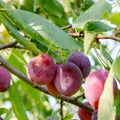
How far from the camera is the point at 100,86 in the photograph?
4.46ft

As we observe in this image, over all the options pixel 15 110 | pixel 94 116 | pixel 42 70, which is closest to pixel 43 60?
pixel 42 70

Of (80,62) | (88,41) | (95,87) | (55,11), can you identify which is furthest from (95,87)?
(55,11)

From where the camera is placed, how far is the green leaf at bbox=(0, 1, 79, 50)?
1.40 m

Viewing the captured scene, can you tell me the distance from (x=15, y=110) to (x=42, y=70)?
1.83 ft

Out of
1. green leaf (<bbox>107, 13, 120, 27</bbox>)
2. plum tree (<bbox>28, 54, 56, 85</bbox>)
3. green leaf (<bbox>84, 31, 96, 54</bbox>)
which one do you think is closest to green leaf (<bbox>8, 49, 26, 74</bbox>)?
plum tree (<bbox>28, 54, 56, 85</bbox>)

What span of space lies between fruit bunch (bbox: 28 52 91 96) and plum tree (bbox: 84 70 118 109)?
9 centimetres

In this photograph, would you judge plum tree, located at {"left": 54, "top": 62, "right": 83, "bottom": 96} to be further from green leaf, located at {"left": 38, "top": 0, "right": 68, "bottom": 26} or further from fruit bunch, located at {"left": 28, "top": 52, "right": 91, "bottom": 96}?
green leaf, located at {"left": 38, "top": 0, "right": 68, "bottom": 26}

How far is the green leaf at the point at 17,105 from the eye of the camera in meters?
2.00

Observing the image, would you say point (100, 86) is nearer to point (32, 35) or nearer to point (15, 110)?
Answer: point (32, 35)

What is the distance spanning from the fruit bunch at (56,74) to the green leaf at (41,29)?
0.24 feet

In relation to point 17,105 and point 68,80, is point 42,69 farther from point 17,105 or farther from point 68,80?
point 17,105

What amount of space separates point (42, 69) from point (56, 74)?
0.17 feet

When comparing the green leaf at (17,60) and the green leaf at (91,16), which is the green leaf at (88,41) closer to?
the green leaf at (91,16)

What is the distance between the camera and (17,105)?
2.03m
